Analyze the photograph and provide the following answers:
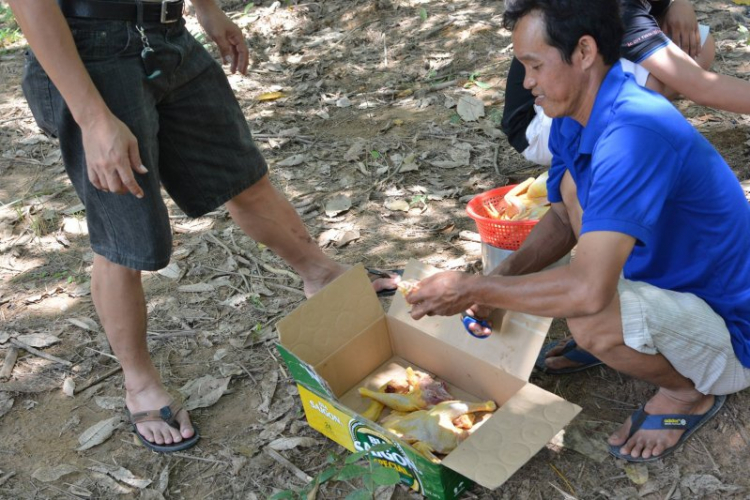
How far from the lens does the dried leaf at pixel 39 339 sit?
3.42m

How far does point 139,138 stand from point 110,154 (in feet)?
0.74

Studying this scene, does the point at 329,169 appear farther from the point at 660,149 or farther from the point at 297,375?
the point at 660,149

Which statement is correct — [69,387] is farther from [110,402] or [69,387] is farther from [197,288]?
[197,288]

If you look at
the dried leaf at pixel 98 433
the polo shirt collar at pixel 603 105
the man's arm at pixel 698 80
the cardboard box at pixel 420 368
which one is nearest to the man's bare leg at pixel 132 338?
the dried leaf at pixel 98 433

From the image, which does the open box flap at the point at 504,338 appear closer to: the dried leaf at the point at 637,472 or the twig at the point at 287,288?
the dried leaf at the point at 637,472

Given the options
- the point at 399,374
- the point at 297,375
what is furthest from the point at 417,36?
the point at 297,375

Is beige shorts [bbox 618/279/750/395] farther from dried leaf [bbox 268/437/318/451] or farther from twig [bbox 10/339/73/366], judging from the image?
twig [bbox 10/339/73/366]

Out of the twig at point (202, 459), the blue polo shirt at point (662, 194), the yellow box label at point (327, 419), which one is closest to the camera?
the blue polo shirt at point (662, 194)

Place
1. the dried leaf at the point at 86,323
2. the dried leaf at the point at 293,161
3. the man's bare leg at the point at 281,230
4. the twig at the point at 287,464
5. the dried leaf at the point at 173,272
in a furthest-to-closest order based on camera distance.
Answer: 1. the dried leaf at the point at 293,161
2. the dried leaf at the point at 173,272
3. the dried leaf at the point at 86,323
4. the man's bare leg at the point at 281,230
5. the twig at the point at 287,464

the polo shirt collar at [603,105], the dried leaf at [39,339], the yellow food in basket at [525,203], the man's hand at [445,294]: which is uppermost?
the polo shirt collar at [603,105]

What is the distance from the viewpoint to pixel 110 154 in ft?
7.42

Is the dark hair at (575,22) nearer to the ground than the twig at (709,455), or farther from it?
farther from it

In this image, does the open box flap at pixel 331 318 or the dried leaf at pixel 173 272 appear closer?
the open box flap at pixel 331 318

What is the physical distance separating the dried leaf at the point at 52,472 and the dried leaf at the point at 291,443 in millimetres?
717
